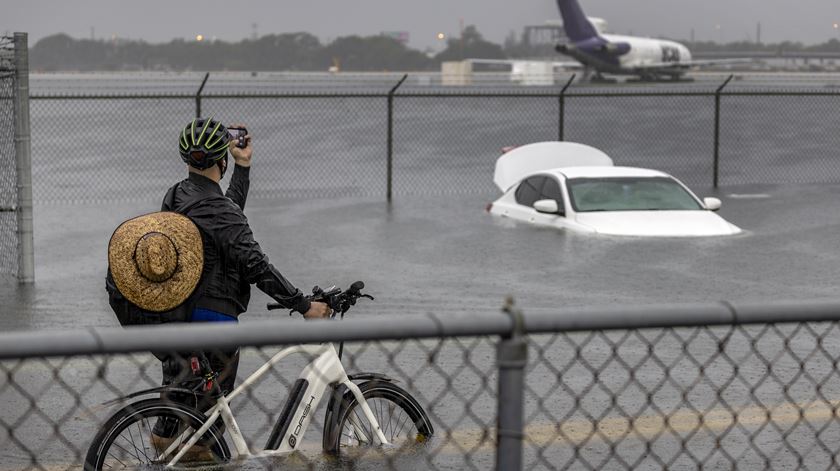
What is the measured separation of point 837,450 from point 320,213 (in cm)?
1528

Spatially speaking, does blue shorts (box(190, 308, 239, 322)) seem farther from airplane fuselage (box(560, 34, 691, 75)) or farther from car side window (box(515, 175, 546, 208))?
airplane fuselage (box(560, 34, 691, 75))

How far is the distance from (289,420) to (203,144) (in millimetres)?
1331

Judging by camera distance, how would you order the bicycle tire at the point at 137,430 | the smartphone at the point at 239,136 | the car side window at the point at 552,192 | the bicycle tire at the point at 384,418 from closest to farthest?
the bicycle tire at the point at 137,430
the bicycle tire at the point at 384,418
the smartphone at the point at 239,136
the car side window at the point at 552,192

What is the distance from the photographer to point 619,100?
139m

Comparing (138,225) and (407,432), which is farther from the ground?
(138,225)

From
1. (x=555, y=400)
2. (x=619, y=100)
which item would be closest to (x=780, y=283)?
(x=555, y=400)

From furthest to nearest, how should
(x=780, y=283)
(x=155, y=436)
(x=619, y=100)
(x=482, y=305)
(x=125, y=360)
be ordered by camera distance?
1. (x=619, y=100)
2. (x=780, y=283)
3. (x=482, y=305)
4. (x=125, y=360)
5. (x=155, y=436)

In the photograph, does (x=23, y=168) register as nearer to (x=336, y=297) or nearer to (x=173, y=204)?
(x=173, y=204)

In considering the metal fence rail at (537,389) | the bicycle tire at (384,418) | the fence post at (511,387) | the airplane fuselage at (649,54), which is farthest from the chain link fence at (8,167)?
the airplane fuselage at (649,54)

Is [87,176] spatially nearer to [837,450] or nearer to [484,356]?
[484,356]

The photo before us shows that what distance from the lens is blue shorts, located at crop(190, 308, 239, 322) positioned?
6.12 meters

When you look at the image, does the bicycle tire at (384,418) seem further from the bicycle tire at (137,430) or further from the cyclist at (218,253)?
the bicycle tire at (137,430)

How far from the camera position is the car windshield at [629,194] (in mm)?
17250

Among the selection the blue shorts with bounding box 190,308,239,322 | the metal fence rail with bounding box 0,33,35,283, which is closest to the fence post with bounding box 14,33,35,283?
the metal fence rail with bounding box 0,33,35,283
